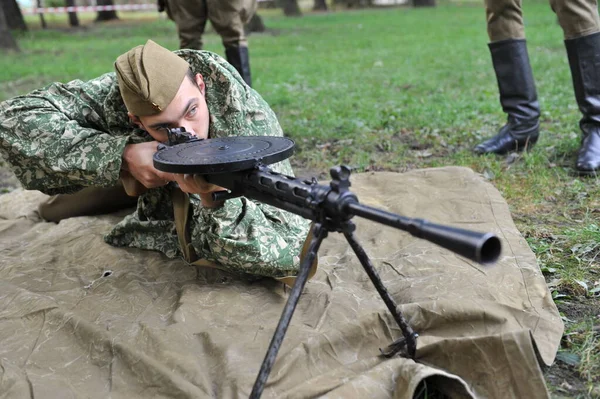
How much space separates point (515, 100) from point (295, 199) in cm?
325

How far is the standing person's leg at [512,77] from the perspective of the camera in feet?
14.7

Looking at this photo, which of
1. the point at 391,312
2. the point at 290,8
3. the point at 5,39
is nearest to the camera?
the point at 391,312

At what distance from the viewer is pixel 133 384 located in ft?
7.43

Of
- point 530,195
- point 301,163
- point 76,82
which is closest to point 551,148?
point 530,195

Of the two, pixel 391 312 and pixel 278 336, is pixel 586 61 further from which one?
pixel 278 336

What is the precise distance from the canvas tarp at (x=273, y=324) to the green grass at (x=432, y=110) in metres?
0.23

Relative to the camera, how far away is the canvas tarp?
2.16 m

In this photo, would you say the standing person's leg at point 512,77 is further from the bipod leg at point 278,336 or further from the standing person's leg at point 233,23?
the bipod leg at point 278,336

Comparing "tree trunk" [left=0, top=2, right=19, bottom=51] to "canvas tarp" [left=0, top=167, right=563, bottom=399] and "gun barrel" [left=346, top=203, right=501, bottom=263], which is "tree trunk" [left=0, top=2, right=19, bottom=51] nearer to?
"canvas tarp" [left=0, top=167, right=563, bottom=399]

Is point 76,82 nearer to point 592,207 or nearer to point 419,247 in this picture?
point 419,247

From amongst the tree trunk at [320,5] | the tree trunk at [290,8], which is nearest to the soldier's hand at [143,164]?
the tree trunk at [290,8]

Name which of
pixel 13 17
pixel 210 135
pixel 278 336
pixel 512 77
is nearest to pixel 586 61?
pixel 512 77

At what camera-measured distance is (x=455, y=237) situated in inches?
61.5

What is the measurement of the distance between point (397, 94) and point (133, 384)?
5.55m
